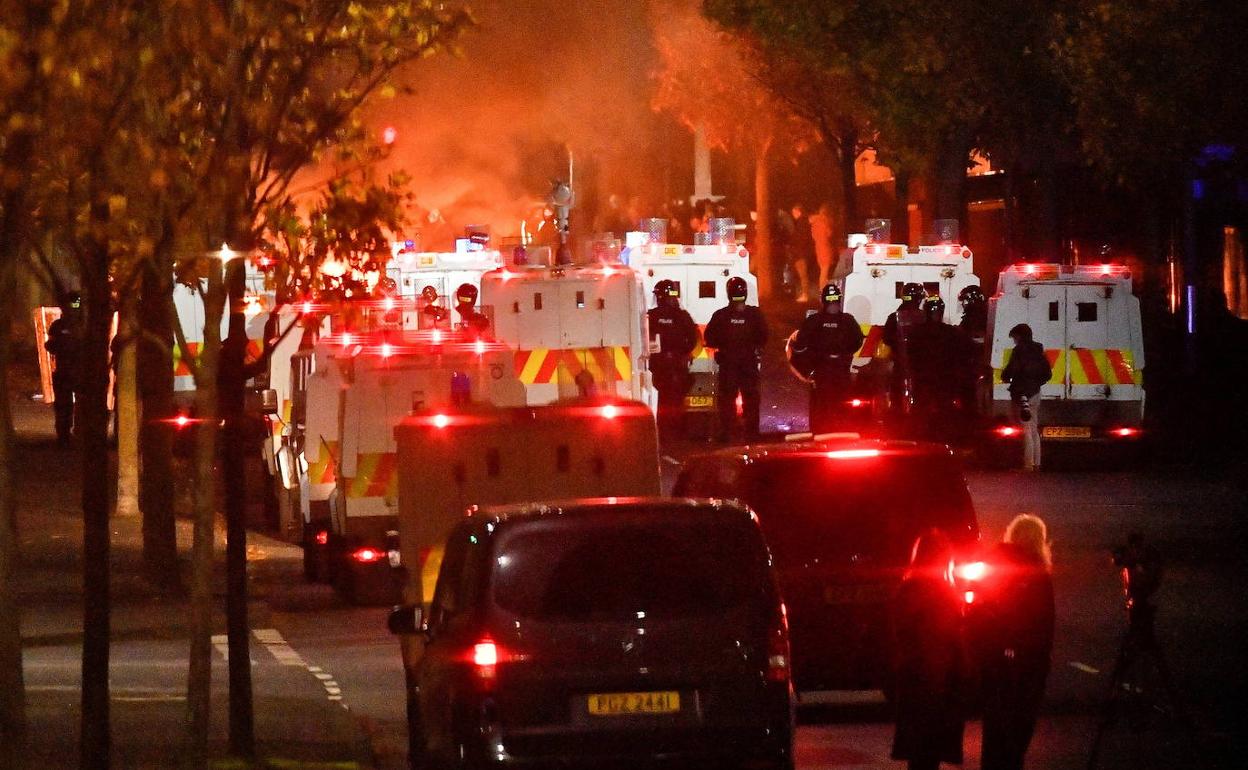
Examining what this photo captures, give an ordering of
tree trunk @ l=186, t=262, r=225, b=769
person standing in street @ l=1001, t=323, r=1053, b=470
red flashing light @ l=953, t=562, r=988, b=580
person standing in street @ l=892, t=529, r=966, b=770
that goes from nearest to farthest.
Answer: person standing in street @ l=892, t=529, r=966, b=770 < red flashing light @ l=953, t=562, r=988, b=580 < tree trunk @ l=186, t=262, r=225, b=769 < person standing in street @ l=1001, t=323, r=1053, b=470

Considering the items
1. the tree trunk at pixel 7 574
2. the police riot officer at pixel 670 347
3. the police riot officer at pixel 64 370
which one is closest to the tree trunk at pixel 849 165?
the police riot officer at pixel 670 347

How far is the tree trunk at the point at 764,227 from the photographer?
51219mm

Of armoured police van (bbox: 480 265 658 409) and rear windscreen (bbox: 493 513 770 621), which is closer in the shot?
rear windscreen (bbox: 493 513 770 621)

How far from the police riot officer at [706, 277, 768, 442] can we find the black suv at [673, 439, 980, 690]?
13642 mm

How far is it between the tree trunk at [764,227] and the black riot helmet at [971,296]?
23.8 meters

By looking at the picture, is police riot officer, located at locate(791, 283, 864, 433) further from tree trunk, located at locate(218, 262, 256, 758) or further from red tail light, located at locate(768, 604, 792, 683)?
red tail light, located at locate(768, 604, 792, 683)

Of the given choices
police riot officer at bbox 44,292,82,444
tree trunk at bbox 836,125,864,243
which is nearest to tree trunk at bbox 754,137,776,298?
tree trunk at bbox 836,125,864,243

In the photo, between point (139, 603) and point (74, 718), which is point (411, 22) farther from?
point (139, 603)

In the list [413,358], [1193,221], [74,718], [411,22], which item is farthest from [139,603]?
[1193,221]

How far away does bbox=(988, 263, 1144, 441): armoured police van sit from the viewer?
24.6 meters

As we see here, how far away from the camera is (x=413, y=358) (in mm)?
16594

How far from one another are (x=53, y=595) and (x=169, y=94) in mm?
8902

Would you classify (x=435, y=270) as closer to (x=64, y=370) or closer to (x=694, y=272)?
(x=694, y=272)

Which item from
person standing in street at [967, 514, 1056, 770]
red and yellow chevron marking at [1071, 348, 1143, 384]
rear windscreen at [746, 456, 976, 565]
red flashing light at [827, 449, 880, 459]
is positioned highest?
red and yellow chevron marking at [1071, 348, 1143, 384]
